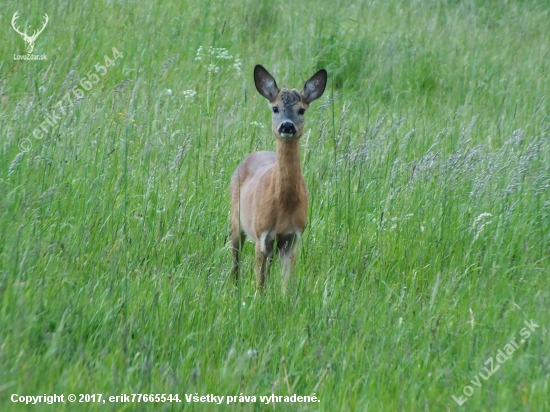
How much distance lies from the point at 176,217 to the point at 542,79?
4909 millimetres

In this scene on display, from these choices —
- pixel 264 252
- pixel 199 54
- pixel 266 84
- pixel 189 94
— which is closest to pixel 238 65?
pixel 199 54

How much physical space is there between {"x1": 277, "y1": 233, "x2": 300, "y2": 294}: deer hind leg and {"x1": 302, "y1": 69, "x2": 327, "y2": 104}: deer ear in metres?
0.94

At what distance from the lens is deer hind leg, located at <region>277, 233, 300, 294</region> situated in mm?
4895

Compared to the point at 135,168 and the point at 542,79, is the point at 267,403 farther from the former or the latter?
the point at 542,79

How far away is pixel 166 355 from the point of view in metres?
3.50

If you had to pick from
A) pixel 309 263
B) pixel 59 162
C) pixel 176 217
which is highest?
pixel 59 162

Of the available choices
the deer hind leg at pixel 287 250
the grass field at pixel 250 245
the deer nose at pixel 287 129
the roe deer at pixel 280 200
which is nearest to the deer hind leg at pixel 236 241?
the roe deer at pixel 280 200

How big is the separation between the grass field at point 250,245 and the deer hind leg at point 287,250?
52mm

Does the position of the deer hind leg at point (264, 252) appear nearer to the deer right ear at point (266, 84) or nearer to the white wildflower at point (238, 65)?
the deer right ear at point (266, 84)

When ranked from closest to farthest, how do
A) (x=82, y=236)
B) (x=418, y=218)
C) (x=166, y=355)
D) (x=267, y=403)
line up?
(x=267, y=403) < (x=166, y=355) < (x=82, y=236) < (x=418, y=218)

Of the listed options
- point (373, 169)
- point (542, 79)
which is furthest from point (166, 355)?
point (542, 79)

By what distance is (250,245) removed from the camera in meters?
5.75

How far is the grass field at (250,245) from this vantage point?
3.43m

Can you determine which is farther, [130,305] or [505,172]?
[505,172]
